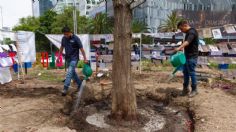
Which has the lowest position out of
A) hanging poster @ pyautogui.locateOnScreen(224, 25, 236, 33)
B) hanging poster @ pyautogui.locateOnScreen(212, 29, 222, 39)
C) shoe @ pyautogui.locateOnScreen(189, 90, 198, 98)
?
shoe @ pyautogui.locateOnScreen(189, 90, 198, 98)

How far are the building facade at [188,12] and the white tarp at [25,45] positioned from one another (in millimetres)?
40025

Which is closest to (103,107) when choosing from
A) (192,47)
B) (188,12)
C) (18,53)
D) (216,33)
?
(192,47)

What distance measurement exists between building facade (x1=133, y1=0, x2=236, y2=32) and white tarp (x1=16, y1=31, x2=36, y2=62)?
40025 millimetres

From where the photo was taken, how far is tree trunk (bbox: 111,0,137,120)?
19.8 ft

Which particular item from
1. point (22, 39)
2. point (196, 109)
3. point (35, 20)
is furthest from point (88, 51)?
point (35, 20)

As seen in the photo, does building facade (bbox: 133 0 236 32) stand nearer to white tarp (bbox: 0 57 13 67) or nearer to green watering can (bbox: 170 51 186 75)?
white tarp (bbox: 0 57 13 67)

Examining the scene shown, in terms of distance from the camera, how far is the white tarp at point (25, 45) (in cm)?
1016

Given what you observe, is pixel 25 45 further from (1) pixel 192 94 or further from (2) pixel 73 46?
(1) pixel 192 94

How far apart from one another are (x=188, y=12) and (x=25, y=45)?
5007cm

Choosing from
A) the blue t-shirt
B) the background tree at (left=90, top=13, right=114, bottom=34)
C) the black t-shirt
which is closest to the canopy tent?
the blue t-shirt

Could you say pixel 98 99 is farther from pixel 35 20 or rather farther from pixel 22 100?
pixel 35 20

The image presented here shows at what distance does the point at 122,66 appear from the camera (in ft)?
20.0

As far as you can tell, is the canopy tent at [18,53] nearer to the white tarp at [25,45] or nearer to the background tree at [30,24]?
the white tarp at [25,45]

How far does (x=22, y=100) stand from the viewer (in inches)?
294
